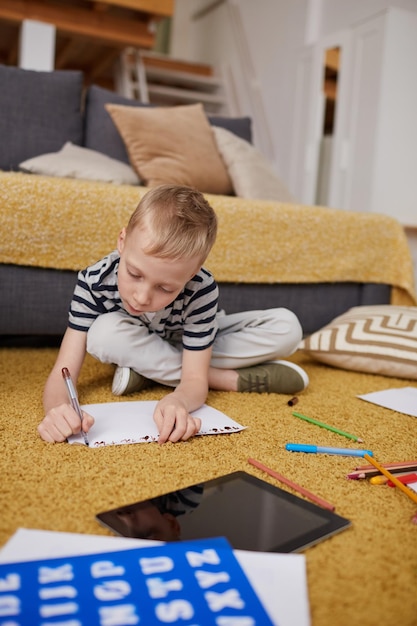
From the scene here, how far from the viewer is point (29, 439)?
0.90 m

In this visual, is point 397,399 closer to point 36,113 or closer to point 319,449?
point 319,449

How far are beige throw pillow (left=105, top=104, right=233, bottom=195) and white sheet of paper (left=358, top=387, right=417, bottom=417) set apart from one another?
1.06m

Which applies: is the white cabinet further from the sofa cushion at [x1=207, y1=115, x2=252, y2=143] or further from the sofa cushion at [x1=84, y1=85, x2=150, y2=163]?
the sofa cushion at [x1=84, y1=85, x2=150, y2=163]

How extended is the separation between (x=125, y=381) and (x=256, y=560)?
624mm

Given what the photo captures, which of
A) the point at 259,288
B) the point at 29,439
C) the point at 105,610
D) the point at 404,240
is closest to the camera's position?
the point at 105,610

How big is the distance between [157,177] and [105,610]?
5.49ft

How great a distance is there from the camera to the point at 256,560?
60 centimetres

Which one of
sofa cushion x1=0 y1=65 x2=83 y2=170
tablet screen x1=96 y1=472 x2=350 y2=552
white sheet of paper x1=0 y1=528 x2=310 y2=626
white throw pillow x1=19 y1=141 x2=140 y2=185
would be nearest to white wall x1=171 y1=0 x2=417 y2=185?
sofa cushion x1=0 y1=65 x2=83 y2=170

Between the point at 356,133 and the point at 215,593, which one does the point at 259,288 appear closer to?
the point at 215,593

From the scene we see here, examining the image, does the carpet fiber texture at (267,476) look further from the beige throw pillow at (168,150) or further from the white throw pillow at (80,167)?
the beige throw pillow at (168,150)

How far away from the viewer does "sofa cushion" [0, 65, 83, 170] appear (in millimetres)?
2029

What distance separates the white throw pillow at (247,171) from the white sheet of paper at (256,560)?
5.38 ft

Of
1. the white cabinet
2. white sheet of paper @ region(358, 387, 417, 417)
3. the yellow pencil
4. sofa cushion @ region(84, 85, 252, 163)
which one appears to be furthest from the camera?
the white cabinet

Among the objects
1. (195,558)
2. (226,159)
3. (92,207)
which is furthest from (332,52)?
(195,558)
